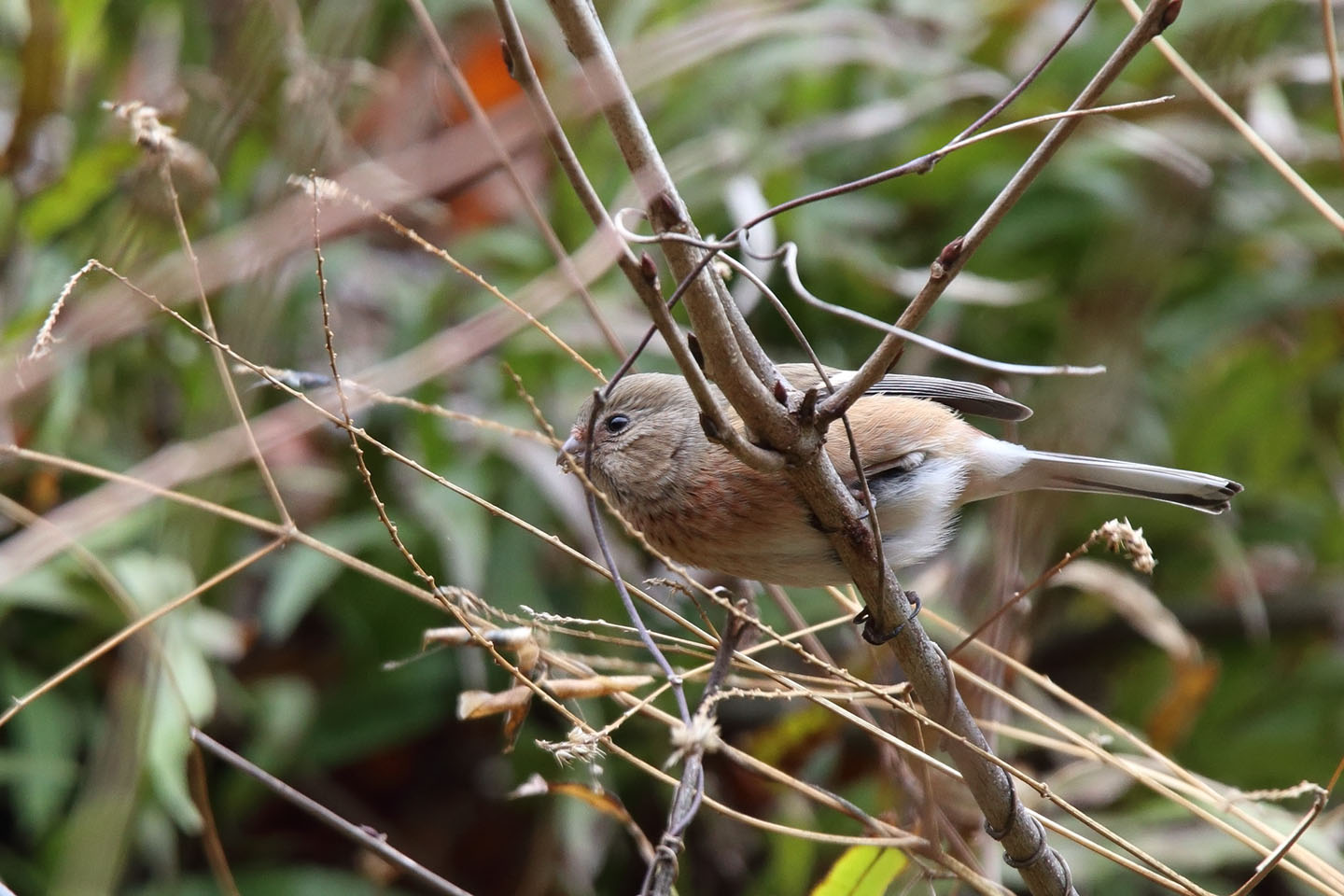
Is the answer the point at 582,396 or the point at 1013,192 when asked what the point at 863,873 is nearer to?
the point at 1013,192

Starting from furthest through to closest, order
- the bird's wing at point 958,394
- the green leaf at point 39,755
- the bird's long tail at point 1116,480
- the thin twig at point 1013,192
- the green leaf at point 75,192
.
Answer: the green leaf at point 75,192 → the green leaf at point 39,755 → the bird's wing at point 958,394 → the bird's long tail at point 1116,480 → the thin twig at point 1013,192

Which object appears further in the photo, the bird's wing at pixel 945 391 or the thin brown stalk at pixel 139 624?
the bird's wing at pixel 945 391

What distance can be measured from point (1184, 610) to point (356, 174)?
9.98ft

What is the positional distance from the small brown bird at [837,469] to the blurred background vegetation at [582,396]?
0.66 ft

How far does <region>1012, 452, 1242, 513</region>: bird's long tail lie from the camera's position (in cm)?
255

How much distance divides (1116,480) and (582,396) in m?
1.77

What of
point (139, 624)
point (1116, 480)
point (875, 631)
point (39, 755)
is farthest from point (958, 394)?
point (39, 755)

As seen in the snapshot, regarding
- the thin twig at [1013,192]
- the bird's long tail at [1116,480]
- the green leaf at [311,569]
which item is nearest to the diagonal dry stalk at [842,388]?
the thin twig at [1013,192]

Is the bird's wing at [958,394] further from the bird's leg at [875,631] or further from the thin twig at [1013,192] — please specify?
the thin twig at [1013,192]

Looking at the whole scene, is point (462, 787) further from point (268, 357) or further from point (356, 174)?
point (356, 174)

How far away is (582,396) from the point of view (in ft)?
12.9

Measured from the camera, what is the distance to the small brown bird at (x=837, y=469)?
2.18 m

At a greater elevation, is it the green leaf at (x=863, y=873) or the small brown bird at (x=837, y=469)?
the small brown bird at (x=837, y=469)

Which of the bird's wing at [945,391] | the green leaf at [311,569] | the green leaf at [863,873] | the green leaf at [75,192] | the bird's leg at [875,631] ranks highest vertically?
the green leaf at [75,192]
